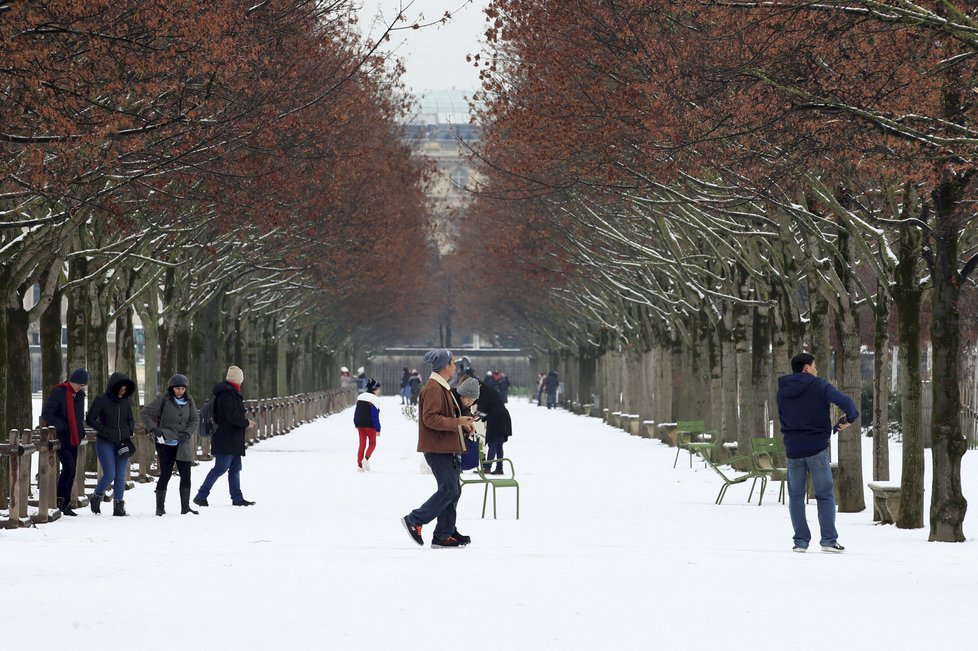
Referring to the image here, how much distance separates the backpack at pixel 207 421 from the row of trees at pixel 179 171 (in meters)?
2.08

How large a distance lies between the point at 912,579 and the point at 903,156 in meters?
4.44

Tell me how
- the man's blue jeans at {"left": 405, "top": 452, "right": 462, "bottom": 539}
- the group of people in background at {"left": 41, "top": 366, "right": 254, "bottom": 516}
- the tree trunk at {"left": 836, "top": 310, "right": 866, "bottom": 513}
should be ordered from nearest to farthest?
the man's blue jeans at {"left": 405, "top": 452, "right": 462, "bottom": 539}, the group of people in background at {"left": 41, "top": 366, "right": 254, "bottom": 516}, the tree trunk at {"left": 836, "top": 310, "right": 866, "bottom": 513}

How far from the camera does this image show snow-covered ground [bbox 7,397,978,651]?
30.2 ft

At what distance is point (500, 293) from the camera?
73.6 meters

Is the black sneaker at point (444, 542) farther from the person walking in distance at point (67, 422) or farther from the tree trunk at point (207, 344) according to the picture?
the tree trunk at point (207, 344)

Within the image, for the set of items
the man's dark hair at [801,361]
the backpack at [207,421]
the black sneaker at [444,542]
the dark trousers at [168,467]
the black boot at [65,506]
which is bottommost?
the black boot at [65,506]

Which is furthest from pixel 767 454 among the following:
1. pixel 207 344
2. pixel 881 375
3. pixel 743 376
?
pixel 207 344

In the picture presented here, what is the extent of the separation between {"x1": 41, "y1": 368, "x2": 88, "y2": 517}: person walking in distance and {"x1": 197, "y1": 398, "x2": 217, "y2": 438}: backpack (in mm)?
1716

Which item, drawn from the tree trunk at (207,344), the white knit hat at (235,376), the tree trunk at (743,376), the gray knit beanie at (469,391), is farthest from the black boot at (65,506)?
the tree trunk at (207,344)

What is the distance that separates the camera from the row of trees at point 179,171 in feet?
53.0

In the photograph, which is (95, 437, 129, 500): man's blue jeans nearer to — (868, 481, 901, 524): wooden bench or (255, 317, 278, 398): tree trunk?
(868, 481, 901, 524): wooden bench

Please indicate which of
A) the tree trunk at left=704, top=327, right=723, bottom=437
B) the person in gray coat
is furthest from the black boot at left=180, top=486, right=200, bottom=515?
the tree trunk at left=704, top=327, right=723, bottom=437

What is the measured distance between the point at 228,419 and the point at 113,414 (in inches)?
67.1

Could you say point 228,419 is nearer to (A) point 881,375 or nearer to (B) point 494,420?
(B) point 494,420
